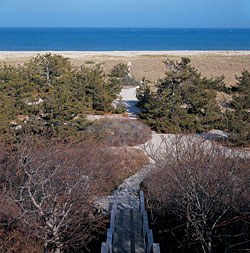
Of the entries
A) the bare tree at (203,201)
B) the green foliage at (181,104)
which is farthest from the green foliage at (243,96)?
the bare tree at (203,201)

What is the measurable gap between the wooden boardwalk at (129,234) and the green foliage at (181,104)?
9.98 metres

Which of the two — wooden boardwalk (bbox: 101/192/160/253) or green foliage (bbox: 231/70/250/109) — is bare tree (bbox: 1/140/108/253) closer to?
wooden boardwalk (bbox: 101/192/160/253)

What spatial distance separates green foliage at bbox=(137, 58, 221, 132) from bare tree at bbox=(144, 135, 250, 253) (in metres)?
8.68

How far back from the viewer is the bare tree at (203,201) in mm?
6445

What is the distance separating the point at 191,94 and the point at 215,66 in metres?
30.9

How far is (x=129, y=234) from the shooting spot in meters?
7.77

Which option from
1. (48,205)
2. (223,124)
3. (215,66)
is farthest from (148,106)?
(215,66)

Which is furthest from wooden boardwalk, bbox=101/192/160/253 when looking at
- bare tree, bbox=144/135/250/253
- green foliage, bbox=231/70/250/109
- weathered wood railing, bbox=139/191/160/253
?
green foliage, bbox=231/70/250/109

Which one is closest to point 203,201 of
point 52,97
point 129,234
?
point 129,234

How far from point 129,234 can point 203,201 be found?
243 cm

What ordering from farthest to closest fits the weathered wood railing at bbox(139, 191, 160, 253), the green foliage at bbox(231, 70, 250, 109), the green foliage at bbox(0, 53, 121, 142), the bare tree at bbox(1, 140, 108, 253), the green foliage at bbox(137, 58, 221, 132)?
the green foliage at bbox(231, 70, 250, 109) → the green foliage at bbox(137, 58, 221, 132) → the green foliage at bbox(0, 53, 121, 142) → the weathered wood railing at bbox(139, 191, 160, 253) → the bare tree at bbox(1, 140, 108, 253)

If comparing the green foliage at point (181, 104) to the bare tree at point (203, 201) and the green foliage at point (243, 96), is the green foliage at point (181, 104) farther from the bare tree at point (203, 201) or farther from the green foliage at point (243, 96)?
the bare tree at point (203, 201)

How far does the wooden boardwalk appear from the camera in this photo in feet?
22.3

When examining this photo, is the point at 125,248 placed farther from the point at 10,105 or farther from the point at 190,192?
the point at 10,105
